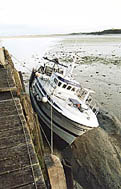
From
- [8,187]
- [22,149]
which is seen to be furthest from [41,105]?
[8,187]

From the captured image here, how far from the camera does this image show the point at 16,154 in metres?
3.54

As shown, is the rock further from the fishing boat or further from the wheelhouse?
the wheelhouse

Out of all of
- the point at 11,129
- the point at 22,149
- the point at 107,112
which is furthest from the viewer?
the point at 107,112

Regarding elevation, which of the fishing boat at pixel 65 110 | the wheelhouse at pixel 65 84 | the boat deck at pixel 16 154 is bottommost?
the fishing boat at pixel 65 110

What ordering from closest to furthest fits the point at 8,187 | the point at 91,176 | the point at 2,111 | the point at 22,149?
the point at 8,187 → the point at 22,149 → the point at 2,111 → the point at 91,176

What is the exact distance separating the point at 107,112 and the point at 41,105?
5.72 meters

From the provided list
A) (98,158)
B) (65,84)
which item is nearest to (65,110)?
(65,84)

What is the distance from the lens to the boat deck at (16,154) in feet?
9.92

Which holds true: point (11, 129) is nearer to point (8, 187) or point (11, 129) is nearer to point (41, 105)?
point (8, 187)

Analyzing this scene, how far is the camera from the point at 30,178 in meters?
3.09

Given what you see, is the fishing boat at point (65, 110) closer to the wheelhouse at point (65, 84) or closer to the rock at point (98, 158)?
the wheelhouse at point (65, 84)

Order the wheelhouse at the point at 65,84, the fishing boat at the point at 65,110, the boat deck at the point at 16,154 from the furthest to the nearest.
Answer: the wheelhouse at the point at 65,84, the fishing boat at the point at 65,110, the boat deck at the point at 16,154

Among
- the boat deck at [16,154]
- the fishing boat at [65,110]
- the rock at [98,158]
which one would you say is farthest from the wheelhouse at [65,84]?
the boat deck at [16,154]

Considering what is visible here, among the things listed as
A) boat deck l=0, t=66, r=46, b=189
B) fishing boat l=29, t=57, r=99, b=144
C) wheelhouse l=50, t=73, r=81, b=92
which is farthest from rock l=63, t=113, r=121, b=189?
boat deck l=0, t=66, r=46, b=189
